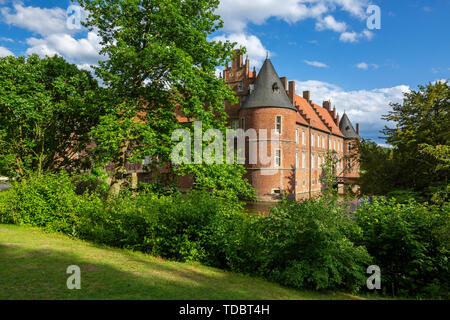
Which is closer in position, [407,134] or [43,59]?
[407,134]

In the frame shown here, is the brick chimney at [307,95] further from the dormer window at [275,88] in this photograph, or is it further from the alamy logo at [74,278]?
the alamy logo at [74,278]

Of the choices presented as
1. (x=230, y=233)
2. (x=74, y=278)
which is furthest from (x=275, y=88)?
(x=74, y=278)

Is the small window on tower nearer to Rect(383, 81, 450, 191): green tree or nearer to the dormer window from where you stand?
the dormer window

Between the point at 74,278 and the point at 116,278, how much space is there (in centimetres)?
79

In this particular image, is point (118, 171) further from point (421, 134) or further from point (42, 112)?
point (421, 134)

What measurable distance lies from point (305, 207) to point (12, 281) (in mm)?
6665

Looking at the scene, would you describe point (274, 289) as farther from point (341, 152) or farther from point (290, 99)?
point (341, 152)

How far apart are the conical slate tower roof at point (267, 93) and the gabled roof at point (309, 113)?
8.04 meters

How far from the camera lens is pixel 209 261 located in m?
8.46

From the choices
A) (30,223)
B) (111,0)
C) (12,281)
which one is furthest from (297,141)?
(12,281)

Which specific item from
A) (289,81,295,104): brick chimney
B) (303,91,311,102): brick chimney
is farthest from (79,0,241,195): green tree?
(303,91,311,102): brick chimney

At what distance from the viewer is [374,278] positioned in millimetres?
7078

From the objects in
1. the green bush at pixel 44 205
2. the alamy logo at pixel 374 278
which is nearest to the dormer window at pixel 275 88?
the green bush at pixel 44 205

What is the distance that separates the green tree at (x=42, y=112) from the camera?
49.7 feet
